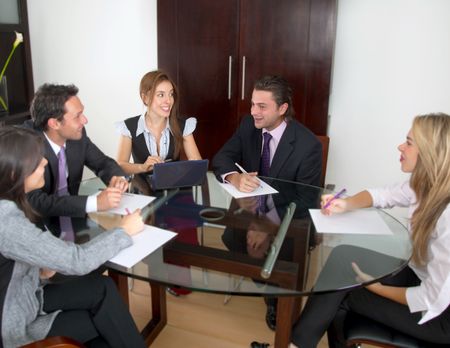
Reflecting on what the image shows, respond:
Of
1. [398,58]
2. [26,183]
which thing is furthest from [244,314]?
[398,58]

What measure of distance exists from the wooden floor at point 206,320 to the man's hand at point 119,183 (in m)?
0.74

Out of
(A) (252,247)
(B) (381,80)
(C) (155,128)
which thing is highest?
(B) (381,80)

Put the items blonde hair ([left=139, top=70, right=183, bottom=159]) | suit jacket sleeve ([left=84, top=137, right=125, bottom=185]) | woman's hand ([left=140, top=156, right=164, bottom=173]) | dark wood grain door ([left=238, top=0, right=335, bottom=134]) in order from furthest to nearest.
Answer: dark wood grain door ([left=238, top=0, right=335, bottom=134]) < blonde hair ([left=139, top=70, right=183, bottom=159]) < woman's hand ([left=140, top=156, right=164, bottom=173]) < suit jacket sleeve ([left=84, top=137, right=125, bottom=185])

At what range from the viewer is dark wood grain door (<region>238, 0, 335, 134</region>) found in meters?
2.89

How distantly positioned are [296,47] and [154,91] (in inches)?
40.5

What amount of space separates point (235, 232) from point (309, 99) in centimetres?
157

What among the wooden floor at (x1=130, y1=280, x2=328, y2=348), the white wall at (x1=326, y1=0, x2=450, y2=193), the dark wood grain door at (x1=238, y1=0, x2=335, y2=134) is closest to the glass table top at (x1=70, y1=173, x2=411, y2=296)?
the wooden floor at (x1=130, y1=280, x2=328, y2=348)

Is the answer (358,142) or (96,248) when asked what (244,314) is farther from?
(358,142)

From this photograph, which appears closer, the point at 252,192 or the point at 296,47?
the point at 252,192

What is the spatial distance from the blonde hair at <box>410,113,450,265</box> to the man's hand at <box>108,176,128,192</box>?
49.1 inches

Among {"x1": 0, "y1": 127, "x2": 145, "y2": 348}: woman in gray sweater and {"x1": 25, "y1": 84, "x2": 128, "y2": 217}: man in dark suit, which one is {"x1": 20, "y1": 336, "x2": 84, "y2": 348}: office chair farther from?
{"x1": 25, "y1": 84, "x2": 128, "y2": 217}: man in dark suit

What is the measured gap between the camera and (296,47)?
2961 mm

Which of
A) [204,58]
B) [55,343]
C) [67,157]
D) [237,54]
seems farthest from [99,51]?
[55,343]

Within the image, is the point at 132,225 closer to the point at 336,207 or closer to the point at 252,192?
the point at 252,192
